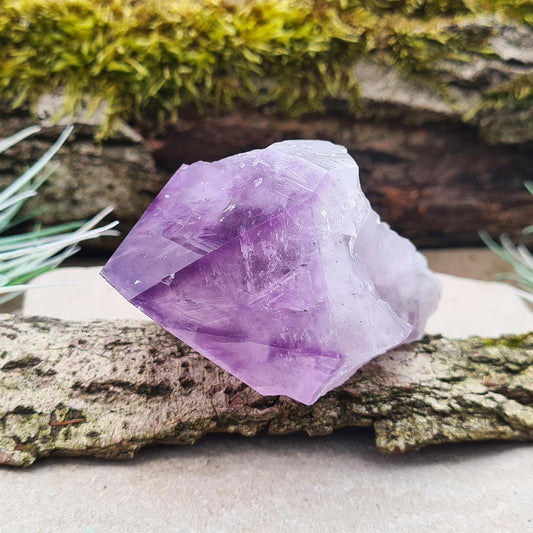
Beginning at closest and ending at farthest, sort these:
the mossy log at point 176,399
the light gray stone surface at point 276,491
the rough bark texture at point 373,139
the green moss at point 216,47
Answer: the light gray stone surface at point 276,491, the mossy log at point 176,399, the green moss at point 216,47, the rough bark texture at point 373,139

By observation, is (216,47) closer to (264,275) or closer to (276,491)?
(264,275)

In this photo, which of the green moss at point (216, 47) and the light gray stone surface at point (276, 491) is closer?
the light gray stone surface at point (276, 491)

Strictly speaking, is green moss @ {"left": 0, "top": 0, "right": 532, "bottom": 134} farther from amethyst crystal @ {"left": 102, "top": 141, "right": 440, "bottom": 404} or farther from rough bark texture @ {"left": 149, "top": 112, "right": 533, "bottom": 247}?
amethyst crystal @ {"left": 102, "top": 141, "right": 440, "bottom": 404}

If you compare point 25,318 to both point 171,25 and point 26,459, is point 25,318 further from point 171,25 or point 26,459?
point 171,25

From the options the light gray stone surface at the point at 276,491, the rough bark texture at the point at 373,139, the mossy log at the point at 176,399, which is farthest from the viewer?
the rough bark texture at the point at 373,139

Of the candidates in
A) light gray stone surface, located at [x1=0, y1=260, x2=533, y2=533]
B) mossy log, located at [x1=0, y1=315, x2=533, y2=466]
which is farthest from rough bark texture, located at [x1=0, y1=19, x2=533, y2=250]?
light gray stone surface, located at [x1=0, y1=260, x2=533, y2=533]

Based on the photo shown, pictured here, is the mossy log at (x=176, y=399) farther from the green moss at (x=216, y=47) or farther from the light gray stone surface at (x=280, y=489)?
the green moss at (x=216, y=47)

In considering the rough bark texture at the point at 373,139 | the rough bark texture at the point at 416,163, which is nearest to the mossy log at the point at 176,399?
the rough bark texture at the point at 373,139

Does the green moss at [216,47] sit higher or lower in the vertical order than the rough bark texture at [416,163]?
higher
